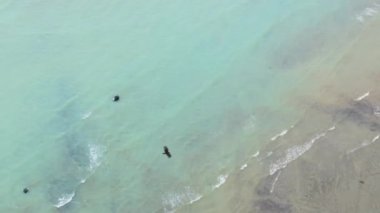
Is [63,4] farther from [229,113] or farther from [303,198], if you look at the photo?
[303,198]

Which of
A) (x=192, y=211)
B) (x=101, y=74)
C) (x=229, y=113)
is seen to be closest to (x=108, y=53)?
(x=101, y=74)

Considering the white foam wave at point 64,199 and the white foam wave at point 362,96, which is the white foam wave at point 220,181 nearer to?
the white foam wave at point 64,199

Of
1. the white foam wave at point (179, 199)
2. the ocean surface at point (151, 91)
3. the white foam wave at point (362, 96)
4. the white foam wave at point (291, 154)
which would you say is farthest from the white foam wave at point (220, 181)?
the white foam wave at point (362, 96)

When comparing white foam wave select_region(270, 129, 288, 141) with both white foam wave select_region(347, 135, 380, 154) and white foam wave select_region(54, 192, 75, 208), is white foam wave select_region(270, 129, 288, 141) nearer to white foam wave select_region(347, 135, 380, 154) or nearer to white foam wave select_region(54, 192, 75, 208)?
white foam wave select_region(347, 135, 380, 154)

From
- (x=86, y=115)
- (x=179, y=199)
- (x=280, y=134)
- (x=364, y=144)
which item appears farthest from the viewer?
(x=86, y=115)

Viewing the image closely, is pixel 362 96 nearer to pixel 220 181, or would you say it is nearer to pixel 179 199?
pixel 220 181

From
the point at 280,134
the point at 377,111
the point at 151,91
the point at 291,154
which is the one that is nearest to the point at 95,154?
the point at 151,91

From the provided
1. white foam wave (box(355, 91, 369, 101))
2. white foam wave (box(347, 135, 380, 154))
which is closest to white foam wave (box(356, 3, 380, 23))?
white foam wave (box(355, 91, 369, 101))
